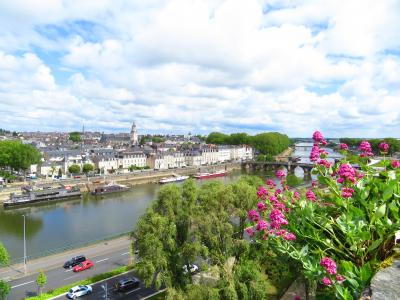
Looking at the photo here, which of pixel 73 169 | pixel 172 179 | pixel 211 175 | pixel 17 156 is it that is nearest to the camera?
pixel 17 156

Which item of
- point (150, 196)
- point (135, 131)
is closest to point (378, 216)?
point (150, 196)

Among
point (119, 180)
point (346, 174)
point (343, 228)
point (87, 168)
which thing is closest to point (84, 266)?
point (346, 174)

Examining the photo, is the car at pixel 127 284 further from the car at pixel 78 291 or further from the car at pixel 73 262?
the car at pixel 73 262

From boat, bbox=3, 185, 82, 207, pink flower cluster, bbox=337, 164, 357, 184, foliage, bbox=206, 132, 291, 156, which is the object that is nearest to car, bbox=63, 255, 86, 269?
pink flower cluster, bbox=337, 164, 357, 184

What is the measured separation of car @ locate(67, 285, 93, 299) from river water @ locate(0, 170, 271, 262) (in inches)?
327

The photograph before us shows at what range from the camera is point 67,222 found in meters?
38.5

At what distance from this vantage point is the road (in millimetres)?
19844

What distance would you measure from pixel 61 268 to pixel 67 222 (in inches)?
661

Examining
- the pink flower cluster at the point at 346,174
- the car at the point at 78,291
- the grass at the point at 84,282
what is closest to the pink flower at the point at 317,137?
the pink flower cluster at the point at 346,174

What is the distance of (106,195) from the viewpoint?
56250mm

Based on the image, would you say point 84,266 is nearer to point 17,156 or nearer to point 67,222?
point 67,222

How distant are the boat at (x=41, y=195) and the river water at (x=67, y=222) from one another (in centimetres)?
143

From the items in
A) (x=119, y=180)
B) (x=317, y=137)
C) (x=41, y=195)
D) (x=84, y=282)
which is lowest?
(x=84, y=282)

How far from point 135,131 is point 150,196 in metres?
87.6
